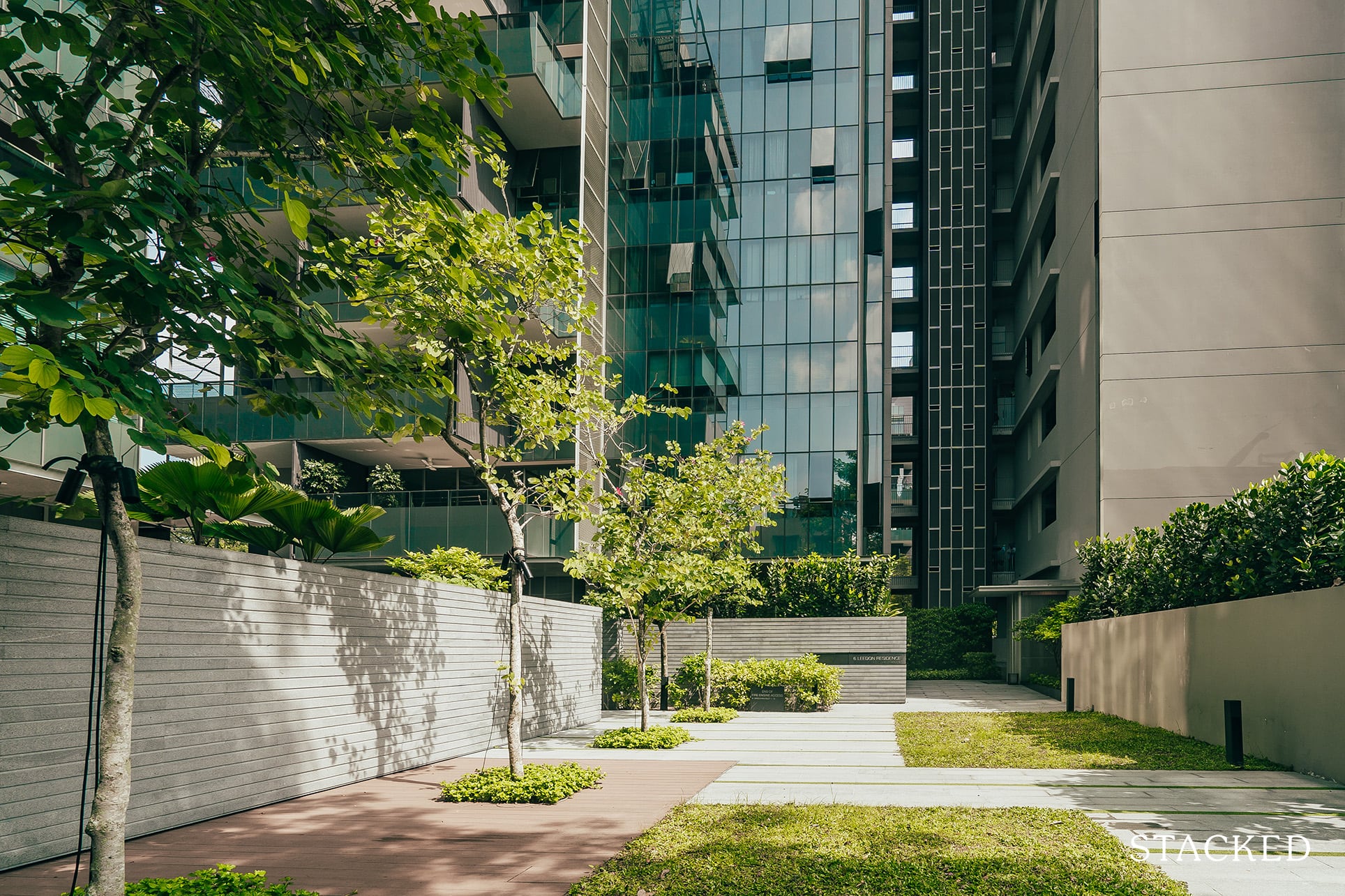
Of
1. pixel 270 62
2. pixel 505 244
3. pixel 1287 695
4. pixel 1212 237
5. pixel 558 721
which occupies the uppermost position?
pixel 1212 237

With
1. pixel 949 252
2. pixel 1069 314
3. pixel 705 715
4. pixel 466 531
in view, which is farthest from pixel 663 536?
pixel 949 252

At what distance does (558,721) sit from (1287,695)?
11754 mm

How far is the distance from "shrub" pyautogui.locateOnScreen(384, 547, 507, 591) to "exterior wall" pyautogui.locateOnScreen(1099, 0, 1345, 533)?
594 inches

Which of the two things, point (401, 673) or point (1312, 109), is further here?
point (1312, 109)

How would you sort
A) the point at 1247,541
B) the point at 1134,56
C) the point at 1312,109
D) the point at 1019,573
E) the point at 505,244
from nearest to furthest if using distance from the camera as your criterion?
the point at 505,244 → the point at 1247,541 → the point at 1312,109 → the point at 1134,56 → the point at 1019,573

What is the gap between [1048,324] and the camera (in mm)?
35719

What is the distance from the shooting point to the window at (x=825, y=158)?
109ft

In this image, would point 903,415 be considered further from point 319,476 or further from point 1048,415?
point 319,476

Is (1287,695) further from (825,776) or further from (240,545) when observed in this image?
(240,545)

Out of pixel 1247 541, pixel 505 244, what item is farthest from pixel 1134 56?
pixel 505 244

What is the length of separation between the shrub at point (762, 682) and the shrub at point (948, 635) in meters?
18.5

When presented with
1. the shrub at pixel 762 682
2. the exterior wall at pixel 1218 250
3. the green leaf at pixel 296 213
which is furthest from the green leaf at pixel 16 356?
the exterior wall at pixel 1218 250

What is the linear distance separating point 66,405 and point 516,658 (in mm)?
8002

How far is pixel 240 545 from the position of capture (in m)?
14.2
